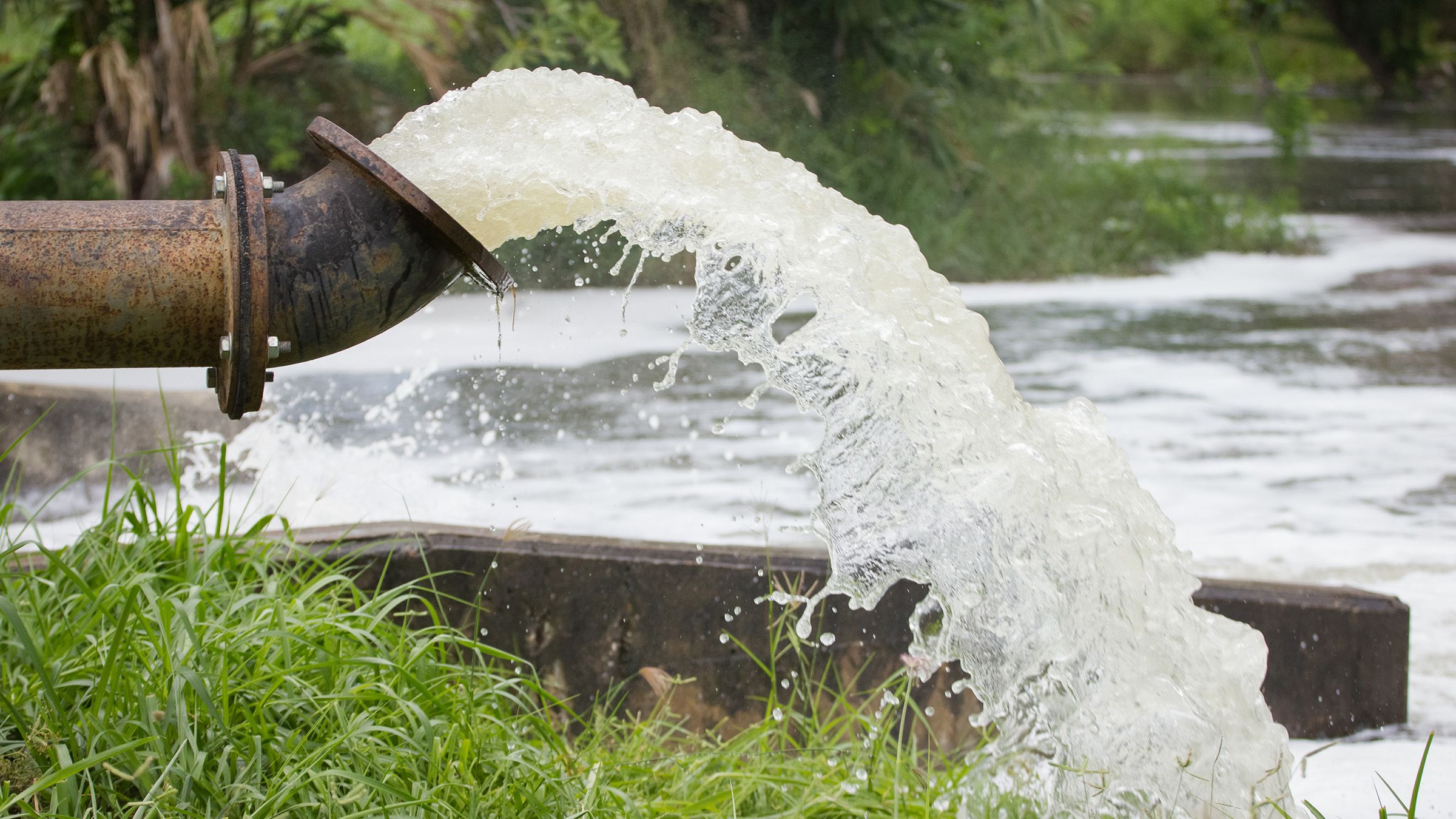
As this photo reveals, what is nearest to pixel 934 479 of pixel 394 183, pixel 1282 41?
pixel 394 183

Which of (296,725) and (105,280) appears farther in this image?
(296,725)

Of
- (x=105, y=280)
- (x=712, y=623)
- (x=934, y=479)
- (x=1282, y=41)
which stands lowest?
(x=712, y=623)

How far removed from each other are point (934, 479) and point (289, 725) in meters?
1.20

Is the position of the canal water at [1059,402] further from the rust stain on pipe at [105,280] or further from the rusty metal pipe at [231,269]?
the rust stain on pipe at [105,280]

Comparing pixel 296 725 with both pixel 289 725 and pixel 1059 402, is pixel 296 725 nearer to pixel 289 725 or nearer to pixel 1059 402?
pixel 289 725

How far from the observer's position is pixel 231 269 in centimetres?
182

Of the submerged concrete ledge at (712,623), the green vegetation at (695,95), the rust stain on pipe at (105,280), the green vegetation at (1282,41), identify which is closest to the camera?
the rust stain on pipe at (105,280)

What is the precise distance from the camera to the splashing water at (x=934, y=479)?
2.38 metres

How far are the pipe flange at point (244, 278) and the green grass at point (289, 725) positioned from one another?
0.51 metres

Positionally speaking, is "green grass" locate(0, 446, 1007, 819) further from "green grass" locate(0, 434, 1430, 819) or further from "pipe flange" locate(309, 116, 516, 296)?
"pipe flange" locate(309, 116, 516, 296)

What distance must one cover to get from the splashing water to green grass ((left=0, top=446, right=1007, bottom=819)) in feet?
0.71

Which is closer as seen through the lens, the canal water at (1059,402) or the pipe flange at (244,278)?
the pipe flange at (244,278)

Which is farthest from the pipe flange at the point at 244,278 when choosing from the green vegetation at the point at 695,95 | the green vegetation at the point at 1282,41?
the green vegetation at the point at 1282,41

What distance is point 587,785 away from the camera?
2.28 m
